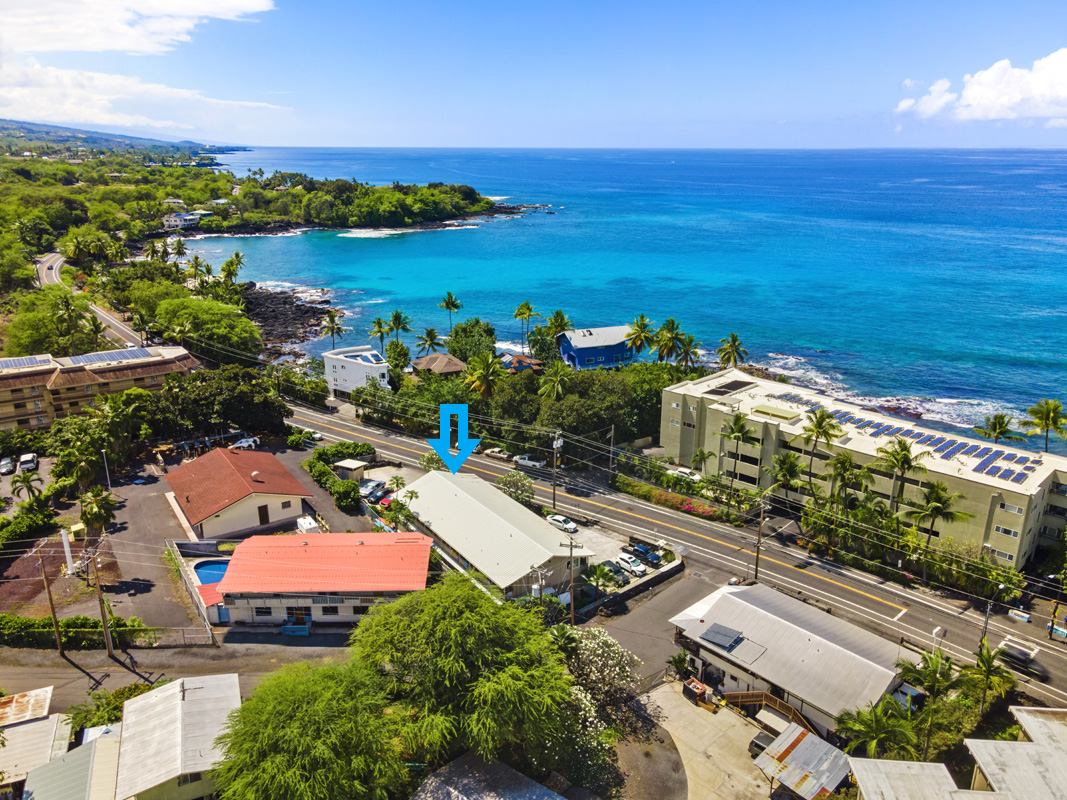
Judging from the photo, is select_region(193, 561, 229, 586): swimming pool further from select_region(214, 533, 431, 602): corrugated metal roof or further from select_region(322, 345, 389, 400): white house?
select_region(322, 345, 389, 400): white house

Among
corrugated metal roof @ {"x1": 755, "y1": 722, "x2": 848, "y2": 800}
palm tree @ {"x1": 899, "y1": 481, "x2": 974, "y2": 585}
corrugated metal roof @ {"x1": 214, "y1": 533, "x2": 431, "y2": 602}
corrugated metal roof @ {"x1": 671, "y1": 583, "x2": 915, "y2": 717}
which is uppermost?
palm tree @ {"x1": 899, "y1": 481, "x2": 974, "y2": 585}

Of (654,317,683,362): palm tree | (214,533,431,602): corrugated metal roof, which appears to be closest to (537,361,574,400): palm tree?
(654,317,683,362): palm tree

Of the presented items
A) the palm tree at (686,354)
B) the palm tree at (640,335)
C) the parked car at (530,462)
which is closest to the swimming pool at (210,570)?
the parked car at (530,462)

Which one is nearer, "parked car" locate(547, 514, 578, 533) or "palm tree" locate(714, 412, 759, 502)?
"parked car" locate(547, 514, 578, 533)

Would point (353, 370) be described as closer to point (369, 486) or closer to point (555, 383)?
point (369, 486)

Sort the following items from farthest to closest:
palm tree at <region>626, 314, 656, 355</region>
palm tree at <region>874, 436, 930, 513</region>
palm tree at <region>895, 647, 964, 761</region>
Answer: palm tree at <region>626, 314, 656, 355</region> < palm tree at <region>874, 436, 930, 513</region> < palm tree at <region>895, 647, 964, 761</region>

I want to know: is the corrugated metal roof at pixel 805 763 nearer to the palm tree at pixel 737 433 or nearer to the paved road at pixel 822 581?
the paved road at pixel 822 581

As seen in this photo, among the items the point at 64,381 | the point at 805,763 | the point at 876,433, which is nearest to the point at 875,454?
the point at 876,433
